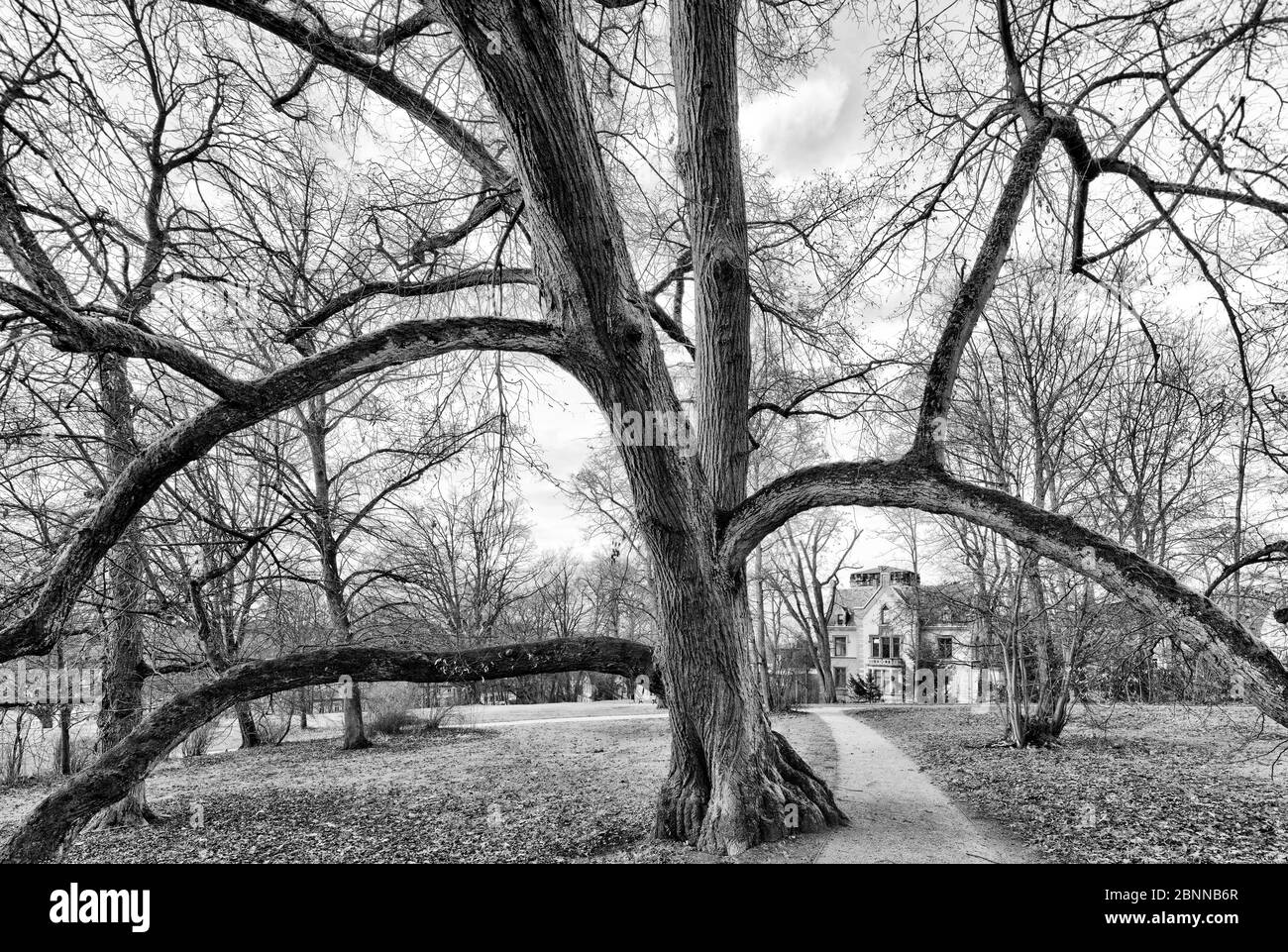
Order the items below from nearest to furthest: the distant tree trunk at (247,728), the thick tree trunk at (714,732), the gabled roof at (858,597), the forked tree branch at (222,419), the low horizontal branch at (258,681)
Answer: the forked tree branch at (222,419), the low horizontal branch at (258,681), the thick tree trunk at (714,732), the distant tree trunk at (247,728), the gabled roof at (858,597)

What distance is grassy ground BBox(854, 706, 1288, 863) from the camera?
515 centimetres

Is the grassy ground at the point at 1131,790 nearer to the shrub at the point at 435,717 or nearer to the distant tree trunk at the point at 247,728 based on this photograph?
the shrub at the point at 435,717

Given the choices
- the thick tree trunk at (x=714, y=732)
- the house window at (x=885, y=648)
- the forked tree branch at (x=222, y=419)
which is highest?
the forked tree branch at (x=222, y=419)

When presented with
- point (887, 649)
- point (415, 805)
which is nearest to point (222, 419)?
point (415, 805)

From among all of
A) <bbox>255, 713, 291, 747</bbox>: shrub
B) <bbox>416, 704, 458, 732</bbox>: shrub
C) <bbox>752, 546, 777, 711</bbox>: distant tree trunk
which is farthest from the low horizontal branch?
<bbox>416, 704, 458, 732</bbox>: shrub

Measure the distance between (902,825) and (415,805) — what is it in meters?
5.58

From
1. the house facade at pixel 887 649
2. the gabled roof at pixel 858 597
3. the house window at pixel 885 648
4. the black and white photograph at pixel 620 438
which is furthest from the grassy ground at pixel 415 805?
the gabled roof at pixel 858 597

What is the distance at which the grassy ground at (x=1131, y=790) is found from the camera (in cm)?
515

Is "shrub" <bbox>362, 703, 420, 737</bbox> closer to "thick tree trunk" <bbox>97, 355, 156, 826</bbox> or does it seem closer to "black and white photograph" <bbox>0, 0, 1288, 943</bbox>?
"black and white photograph" <bbox>0, 0, 1288, 943</bbox>

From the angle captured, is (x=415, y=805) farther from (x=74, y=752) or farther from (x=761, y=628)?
(x=761, y=628)

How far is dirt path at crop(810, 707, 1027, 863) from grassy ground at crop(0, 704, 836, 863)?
43 centimetres

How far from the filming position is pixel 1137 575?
144 inches

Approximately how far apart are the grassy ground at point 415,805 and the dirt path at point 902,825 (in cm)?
43
